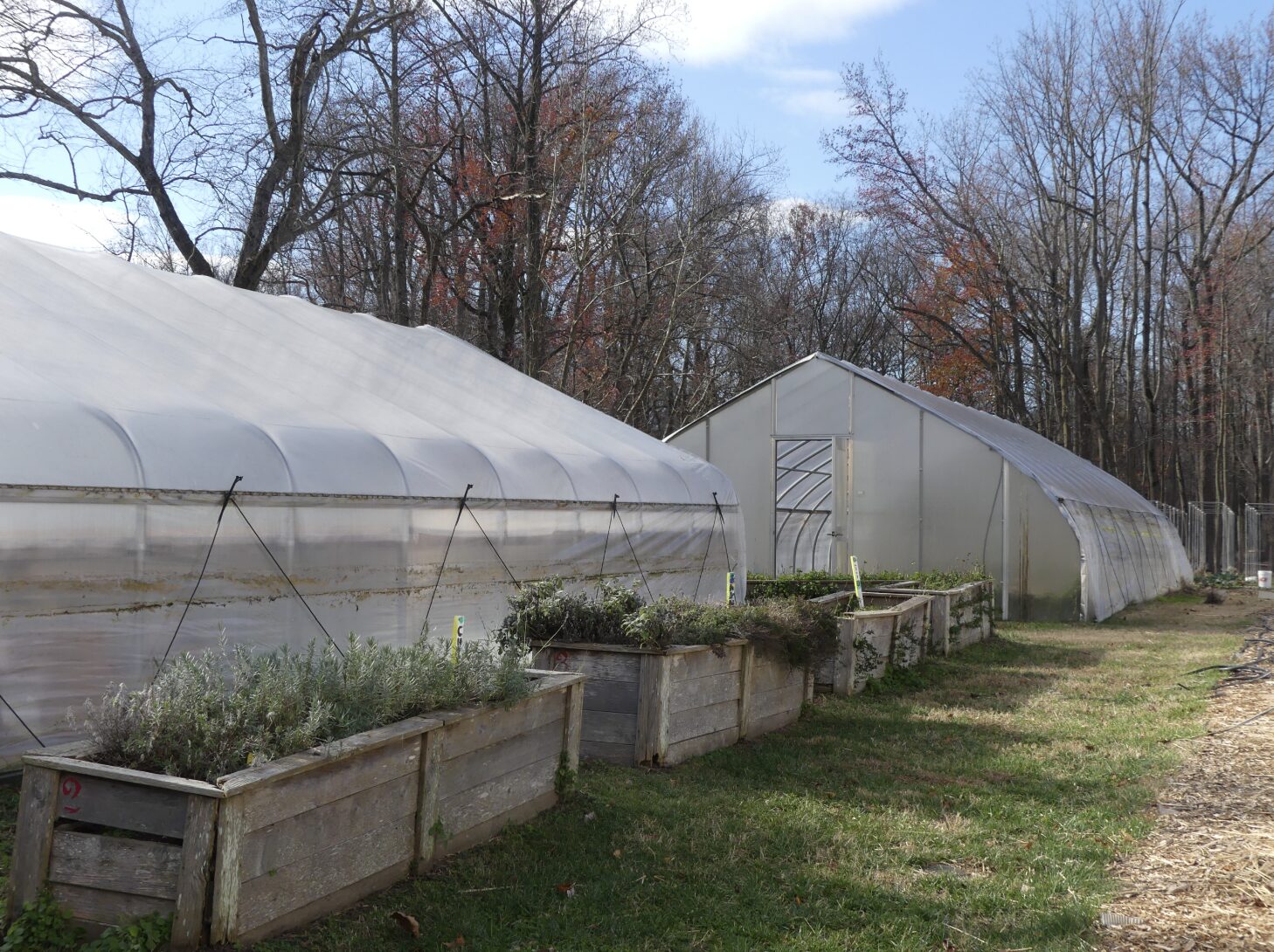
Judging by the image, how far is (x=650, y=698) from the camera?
19.3 feet

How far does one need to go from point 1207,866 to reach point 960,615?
7.47 m

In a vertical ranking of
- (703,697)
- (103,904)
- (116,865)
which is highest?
(703,697)

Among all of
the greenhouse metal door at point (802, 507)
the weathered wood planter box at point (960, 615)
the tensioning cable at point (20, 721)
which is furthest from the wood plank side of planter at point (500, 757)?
the greenhouse metal door at point (802, 507)

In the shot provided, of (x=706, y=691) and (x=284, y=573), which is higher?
(x=284, y=573)

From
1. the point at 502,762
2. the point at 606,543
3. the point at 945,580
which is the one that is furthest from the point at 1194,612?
the point at 502,762

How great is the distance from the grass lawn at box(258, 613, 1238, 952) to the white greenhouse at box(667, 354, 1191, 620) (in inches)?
322

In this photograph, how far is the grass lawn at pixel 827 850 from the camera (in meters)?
3.78

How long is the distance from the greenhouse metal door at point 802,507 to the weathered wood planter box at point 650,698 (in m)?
12.2

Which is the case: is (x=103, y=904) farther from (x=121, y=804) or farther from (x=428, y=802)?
(x=428, y=802)

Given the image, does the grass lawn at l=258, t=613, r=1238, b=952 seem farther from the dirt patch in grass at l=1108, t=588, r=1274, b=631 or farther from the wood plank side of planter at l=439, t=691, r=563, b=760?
the dirt patch in grass at l=1108, t=588, r=1274, b=631

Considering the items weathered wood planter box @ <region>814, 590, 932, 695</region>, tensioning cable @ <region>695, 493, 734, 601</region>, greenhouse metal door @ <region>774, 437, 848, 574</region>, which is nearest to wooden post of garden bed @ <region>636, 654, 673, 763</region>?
weathered wood planter box @ <region>814, 590, 932, 695</region>

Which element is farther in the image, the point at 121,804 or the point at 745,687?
the point at 745,687

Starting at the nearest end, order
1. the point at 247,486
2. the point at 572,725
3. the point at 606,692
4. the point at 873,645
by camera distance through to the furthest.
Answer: the point at 572,725
the point at 606,692
the point at 247,486
the point at 873,645

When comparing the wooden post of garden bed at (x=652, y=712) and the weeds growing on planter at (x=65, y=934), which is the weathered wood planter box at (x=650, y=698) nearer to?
the wooden post of garden bed at (x=652, y=712)
